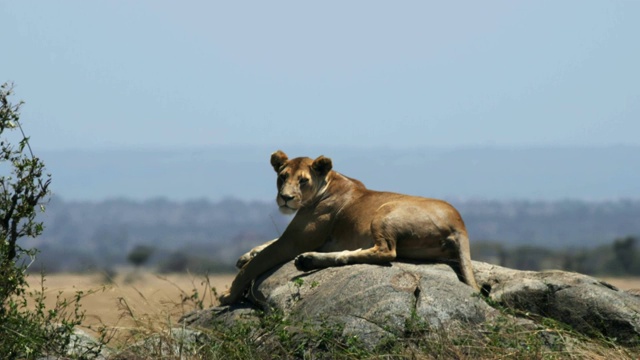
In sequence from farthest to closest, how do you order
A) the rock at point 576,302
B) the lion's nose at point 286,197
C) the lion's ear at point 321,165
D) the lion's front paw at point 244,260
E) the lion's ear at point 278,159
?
the lion's front paw at point 244,260
the lion's ear at point 278,159
the lion's ear at point 321,165
the lion's nose at point 286,197
the rock at point 576,302

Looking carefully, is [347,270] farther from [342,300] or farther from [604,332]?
[604,332]

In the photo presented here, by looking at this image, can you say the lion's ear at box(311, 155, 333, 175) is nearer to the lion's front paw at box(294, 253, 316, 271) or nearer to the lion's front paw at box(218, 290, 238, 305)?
the lion's front paw at box(294, 253, 316, 271)

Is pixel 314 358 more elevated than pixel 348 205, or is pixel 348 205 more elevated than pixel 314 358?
pixel 348 205

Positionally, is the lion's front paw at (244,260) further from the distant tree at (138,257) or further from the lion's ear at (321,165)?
the distant tree at (138,257)

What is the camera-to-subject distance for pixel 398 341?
12.0 metres

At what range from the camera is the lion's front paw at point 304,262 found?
1402 cm

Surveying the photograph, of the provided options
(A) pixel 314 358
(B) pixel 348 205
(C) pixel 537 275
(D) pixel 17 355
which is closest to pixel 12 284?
(D) pixel 17 355

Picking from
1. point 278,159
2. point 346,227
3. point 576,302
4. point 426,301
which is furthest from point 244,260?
point 576,302

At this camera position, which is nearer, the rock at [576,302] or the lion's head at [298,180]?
the rock at [576,302]

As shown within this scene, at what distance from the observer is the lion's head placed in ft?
47.8

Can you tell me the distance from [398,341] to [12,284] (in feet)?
11.8

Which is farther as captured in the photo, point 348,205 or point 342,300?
point 348,205

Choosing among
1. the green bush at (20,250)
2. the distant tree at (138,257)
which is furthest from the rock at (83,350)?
the distant tree at (138,257)

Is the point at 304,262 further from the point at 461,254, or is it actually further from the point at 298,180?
the point at 461,254
